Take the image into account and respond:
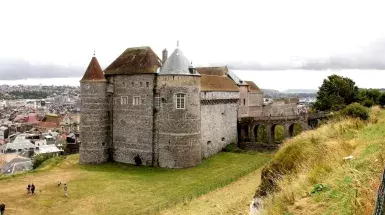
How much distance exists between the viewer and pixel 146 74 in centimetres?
3391

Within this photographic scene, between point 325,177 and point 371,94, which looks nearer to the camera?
point 325,177

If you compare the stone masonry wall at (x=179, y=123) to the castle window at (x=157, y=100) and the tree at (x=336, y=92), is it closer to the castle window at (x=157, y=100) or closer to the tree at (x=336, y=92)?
the castle window at (x=157, y=100)

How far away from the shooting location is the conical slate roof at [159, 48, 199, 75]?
3259 cm

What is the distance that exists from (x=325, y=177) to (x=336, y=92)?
132ft

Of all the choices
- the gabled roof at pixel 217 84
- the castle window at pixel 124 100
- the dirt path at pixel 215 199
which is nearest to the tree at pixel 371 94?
the gabled roof at pixel 217 84

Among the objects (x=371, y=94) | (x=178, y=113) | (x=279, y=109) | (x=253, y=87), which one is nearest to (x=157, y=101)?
(x=178, y=113)

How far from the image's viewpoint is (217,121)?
129ft

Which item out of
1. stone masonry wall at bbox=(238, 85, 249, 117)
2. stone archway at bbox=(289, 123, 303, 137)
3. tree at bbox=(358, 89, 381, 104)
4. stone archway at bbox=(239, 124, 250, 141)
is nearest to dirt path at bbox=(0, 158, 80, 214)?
stone archway at bbox=(239, 124, 250, 141)

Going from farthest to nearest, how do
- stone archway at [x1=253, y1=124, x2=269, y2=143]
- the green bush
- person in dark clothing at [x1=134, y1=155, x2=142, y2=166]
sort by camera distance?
stone archway at [x1=253, y1=124, x2=269, y2=143], person in dark clothing at [x1=134, y1=155, x2=142, y2=166], the green bush

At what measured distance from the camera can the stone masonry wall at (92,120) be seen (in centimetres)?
3531

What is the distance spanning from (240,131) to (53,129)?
7338 cm

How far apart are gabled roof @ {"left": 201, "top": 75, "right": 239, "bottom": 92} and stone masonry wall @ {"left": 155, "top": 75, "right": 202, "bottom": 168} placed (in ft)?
11.0

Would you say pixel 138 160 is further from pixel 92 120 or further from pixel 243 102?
pixel 243 102

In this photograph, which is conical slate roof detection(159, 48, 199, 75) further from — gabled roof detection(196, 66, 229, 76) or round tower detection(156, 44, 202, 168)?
gabled roof detection(196, 66, 229, 76)
